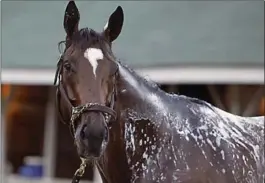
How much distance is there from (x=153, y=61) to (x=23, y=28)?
6.46 ft

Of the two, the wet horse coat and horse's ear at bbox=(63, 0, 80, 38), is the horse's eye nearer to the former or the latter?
horse's ear at bbox=(63, 0, 80, 38)

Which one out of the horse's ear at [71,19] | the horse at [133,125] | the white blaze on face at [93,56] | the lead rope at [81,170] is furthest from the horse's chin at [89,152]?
the horse's ear at [71,19]

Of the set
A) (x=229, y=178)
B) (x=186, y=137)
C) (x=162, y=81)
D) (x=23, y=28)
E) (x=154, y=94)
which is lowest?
(x=229, y=178)

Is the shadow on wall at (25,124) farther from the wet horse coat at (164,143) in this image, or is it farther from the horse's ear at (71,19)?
the horse's ear at (71,19)

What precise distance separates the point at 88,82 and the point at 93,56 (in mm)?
135

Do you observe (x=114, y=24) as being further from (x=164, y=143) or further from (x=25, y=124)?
(x=25, y=124)

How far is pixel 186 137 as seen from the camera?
10.3ft

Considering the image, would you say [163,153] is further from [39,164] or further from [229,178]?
[39,164]

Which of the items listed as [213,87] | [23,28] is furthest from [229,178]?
[23,28]

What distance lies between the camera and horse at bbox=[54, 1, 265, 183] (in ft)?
9.07

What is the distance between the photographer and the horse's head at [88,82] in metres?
2.69

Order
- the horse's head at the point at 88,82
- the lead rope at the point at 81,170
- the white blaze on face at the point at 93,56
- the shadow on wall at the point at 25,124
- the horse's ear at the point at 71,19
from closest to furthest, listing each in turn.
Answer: the horse's head at the point at 88,82, the white blaze on face at the point at 93,56, the horse's ear at the point at 71,19, the lead rope at the point at 81,170, the shadow on wall at the point at 25,124

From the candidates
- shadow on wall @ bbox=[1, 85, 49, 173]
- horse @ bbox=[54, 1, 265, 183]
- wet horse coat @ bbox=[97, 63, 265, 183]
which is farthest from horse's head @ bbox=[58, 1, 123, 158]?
shadow on wall @ bbox=[1, 85, 49, 173]

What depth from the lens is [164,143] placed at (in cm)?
307
